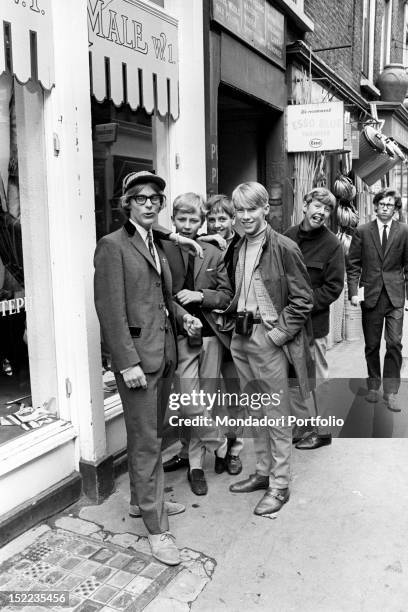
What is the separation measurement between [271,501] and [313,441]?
111 centimetres

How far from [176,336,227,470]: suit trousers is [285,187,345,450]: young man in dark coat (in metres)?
0.84

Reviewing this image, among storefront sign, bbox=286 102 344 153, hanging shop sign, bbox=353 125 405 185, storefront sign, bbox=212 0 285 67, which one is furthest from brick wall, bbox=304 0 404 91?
storefront sign, bbox=286 102 344 153

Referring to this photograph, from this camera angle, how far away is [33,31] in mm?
3365

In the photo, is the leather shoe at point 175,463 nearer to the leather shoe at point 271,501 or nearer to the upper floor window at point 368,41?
the leather shoe at point 271,501

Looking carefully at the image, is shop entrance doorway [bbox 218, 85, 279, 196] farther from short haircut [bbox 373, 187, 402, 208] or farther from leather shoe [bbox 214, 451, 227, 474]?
leather shoe [bbox 214, 451, 227, 474]

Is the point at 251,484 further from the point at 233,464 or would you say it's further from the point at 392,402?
the point at 392,402

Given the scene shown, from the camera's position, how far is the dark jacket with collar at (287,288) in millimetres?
3672

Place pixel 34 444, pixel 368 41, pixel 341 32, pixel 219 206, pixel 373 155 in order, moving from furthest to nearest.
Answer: pixel 368 41 → pixel 373 155 → pixel 341 32 → pixel 219 206 → pixel 34 444

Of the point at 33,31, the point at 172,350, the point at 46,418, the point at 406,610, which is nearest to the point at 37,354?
the point at 46,418

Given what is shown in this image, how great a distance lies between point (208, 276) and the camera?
388cm

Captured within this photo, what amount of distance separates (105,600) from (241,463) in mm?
1709

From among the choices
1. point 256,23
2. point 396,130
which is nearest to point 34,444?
point 256,23

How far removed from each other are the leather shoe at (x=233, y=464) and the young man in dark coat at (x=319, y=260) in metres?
0.64

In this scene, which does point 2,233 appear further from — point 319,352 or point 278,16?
point 278,16
